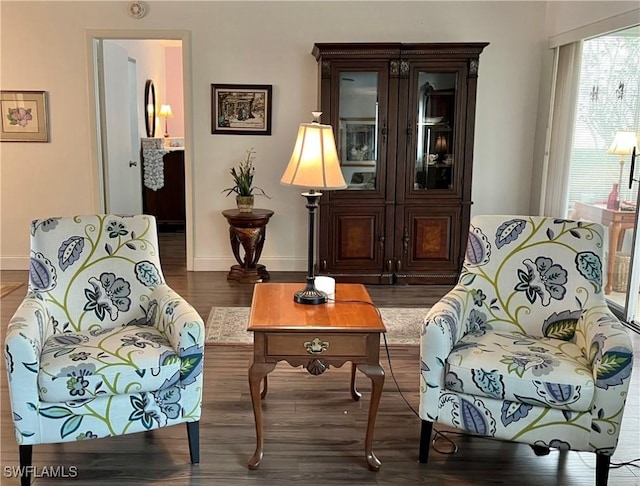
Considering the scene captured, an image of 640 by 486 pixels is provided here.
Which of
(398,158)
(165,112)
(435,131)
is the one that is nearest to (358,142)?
(398,158)

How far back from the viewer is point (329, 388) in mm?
3145

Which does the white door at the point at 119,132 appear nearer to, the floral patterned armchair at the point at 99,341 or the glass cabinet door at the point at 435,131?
the glass cabinet door at the point at 435,131

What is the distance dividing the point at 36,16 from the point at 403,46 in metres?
3.14

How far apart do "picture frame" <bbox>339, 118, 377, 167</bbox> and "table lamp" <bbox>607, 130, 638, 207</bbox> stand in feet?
5.92

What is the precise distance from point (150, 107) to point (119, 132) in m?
2.22

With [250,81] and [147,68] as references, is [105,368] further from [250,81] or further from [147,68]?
[147,68]

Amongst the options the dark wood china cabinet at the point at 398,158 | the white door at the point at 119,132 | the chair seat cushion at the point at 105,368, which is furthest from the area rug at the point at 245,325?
the white door at the point at 119,132

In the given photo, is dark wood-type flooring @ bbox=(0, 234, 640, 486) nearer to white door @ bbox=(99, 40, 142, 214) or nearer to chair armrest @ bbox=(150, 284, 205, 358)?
chair armrest @ bbox=(150, 284, 205, 358)

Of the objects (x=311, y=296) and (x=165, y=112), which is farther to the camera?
(x=165, y=112)

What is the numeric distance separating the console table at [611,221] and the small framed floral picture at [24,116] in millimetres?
4676

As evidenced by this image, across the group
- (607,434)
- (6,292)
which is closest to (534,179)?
(607,434)

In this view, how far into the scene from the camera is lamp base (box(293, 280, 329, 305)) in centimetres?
257

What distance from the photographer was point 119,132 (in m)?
6.16

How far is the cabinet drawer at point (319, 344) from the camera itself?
2.30 m
